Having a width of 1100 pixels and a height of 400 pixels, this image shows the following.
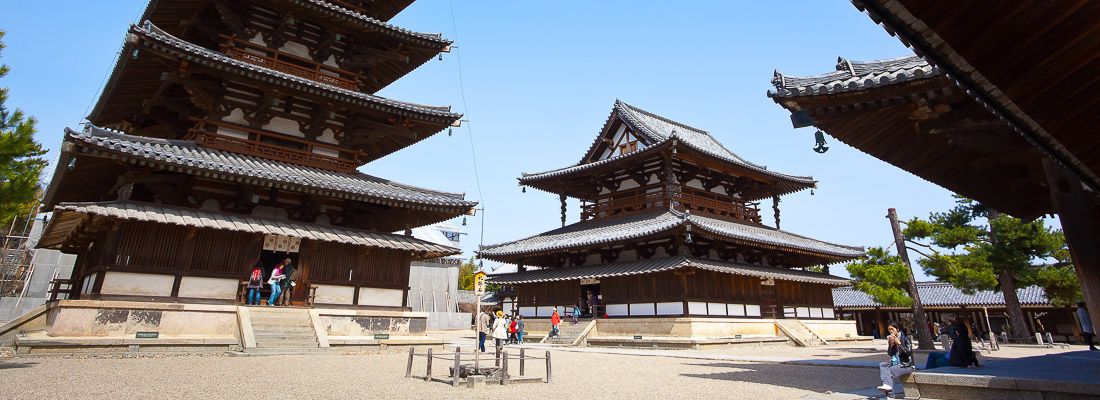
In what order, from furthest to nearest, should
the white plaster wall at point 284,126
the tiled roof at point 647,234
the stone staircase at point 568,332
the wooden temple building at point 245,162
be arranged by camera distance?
1. the stone staircase at point 568,332
2. the tiled roof at point 647,234
3. the white plaster wall at point 284,126
4. the wooden temple building at point 245,162

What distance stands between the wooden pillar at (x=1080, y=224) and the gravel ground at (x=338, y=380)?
12.6 feet

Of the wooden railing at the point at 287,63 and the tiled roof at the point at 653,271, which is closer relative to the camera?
the wooden railing at the point at 287,63

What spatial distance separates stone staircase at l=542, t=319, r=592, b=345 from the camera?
24.3 m

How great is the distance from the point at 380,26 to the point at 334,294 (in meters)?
9.00

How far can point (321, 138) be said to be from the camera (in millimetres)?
17391

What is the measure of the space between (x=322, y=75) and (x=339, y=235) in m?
6.23

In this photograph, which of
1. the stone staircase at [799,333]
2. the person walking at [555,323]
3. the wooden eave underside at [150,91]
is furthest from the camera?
the person walking at [555,323]

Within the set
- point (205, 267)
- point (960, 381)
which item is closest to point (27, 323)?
point (205, 267)

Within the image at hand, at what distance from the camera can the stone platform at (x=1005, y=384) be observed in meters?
5.69

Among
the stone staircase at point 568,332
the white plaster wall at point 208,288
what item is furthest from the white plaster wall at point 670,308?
the white plaster wall at point 208,288

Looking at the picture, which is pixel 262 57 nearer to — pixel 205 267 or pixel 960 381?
pixel 205 267

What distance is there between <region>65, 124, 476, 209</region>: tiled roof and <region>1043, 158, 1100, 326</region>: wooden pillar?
14087 mm

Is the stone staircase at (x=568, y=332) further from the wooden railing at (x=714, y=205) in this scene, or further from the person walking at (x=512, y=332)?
the wooden railing at (x=714, y=205)

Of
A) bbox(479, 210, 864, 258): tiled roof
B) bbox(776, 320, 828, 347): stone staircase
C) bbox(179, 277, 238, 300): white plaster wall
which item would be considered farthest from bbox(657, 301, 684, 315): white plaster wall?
bbox(179, 277, 238, 300): white plaster wall
